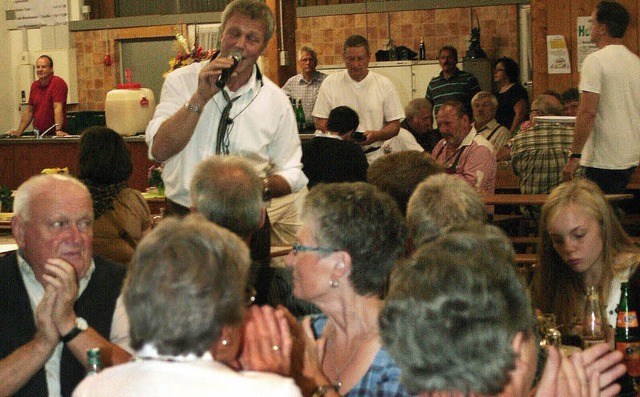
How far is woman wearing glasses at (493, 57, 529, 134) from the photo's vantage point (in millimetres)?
9586

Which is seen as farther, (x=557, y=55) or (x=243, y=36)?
(x=557, y=55)

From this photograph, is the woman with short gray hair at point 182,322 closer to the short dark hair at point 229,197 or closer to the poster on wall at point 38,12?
the short dark hair at point 229,197

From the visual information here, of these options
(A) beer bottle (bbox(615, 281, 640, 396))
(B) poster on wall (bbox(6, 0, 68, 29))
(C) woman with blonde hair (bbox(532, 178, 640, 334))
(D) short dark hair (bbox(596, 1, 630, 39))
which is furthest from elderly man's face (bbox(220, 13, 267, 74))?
(B) poster on wall (bbox(6, 0, 68, 29))

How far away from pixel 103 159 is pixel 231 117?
89 cm

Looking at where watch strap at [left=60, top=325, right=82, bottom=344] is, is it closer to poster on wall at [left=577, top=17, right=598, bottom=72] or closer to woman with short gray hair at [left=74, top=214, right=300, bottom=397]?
woman with short gray hair at [left=74, top=214, right=300, bottom=397]

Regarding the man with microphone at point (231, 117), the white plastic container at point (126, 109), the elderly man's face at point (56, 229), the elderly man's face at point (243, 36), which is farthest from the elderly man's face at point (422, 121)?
the elderly man's face at point (56, 229)

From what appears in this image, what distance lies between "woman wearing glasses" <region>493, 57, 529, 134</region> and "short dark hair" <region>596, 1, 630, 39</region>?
3789mm

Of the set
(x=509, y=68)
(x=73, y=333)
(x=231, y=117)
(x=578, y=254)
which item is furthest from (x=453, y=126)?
(x=73, y=333)

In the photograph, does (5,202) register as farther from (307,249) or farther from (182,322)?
(182,322)

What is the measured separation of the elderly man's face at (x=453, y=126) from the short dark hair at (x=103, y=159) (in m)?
2.56

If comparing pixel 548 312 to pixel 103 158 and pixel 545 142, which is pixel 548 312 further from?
pixel 545 142

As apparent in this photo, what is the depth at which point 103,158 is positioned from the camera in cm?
436

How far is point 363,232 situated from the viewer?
242 centimetres

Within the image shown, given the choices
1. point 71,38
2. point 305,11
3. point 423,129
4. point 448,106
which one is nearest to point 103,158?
point 448,106
